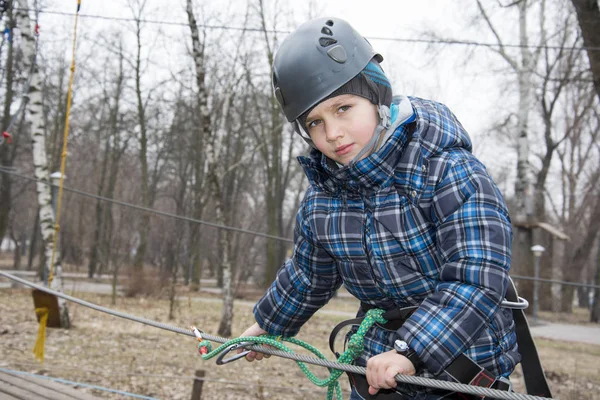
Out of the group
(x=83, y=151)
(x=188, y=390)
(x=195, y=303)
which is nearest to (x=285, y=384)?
(x=188, y=390)

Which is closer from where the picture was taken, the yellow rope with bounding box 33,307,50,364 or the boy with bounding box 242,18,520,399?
the boy with bounding box 242,18,520,399

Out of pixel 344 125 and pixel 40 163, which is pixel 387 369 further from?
pixel 40 163

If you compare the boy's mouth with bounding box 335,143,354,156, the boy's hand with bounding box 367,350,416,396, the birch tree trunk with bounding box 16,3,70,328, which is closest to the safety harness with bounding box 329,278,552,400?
the boy's hand with bounding box 367,350,416,396

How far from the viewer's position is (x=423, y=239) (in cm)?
156

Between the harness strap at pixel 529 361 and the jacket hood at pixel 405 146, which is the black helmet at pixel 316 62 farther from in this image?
the harness strap at pixel 529 361

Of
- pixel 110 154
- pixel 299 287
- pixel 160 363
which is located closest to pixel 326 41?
pixel 299 287

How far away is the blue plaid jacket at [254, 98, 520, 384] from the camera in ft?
4.59

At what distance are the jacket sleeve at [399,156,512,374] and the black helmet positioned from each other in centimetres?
49

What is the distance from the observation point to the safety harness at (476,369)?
1.43 meters

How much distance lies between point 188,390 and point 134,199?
20750 mm

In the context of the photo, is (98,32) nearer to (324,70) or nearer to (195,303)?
(195,303)

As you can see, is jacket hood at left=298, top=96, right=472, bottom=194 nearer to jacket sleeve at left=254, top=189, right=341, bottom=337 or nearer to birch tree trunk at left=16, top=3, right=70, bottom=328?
jacket sleeve at left=254, top=189, right=341, bottom=337

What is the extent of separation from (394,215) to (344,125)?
33 centimetres

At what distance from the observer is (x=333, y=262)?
1.87m
